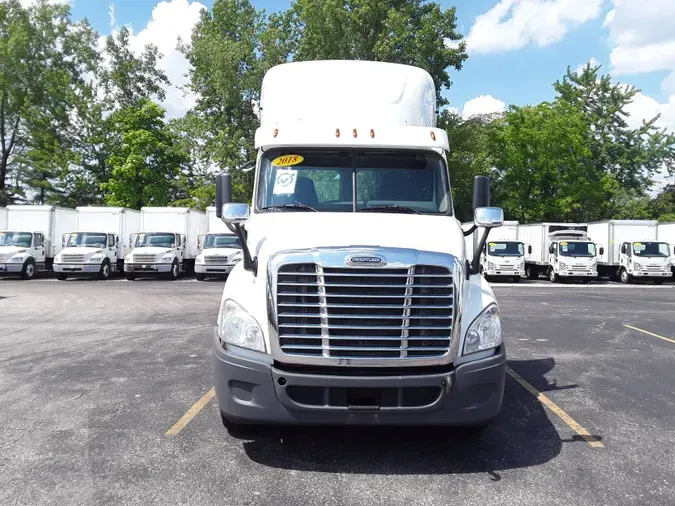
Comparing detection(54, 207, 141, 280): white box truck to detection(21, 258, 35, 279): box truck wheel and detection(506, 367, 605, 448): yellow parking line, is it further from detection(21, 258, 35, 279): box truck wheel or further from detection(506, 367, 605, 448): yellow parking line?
detection(506, 367, 605, 448): yellow parking line

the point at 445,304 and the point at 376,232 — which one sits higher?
the point at 376,232

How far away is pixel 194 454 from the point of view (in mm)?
A: 4617

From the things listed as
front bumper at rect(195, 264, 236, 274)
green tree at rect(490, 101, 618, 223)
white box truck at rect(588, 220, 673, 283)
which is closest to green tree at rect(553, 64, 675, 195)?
green tree at rect(490, 101, 618, 223)

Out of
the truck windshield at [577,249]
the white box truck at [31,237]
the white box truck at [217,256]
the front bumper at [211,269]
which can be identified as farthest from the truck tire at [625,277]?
the white box truck at [31,237]

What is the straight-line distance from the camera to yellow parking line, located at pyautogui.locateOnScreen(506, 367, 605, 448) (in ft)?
16.7

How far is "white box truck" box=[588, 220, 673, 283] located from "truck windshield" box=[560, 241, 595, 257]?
1978 mm

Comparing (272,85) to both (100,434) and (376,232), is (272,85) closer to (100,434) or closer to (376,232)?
(376,232)

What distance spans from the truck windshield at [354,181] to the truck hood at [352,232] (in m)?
0.21

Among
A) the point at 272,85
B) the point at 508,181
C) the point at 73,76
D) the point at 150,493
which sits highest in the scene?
the point at 73,76

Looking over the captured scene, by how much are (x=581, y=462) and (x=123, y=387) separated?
15.6 ft

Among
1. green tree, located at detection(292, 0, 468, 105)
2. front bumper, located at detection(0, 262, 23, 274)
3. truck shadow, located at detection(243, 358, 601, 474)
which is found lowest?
truck shadow, located at detection(243, 358, 601, 474)

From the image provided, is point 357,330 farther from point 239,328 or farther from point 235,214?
point 235,214

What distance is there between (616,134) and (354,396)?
62506mm

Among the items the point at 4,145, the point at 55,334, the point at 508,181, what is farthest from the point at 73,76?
the point at 55,334
